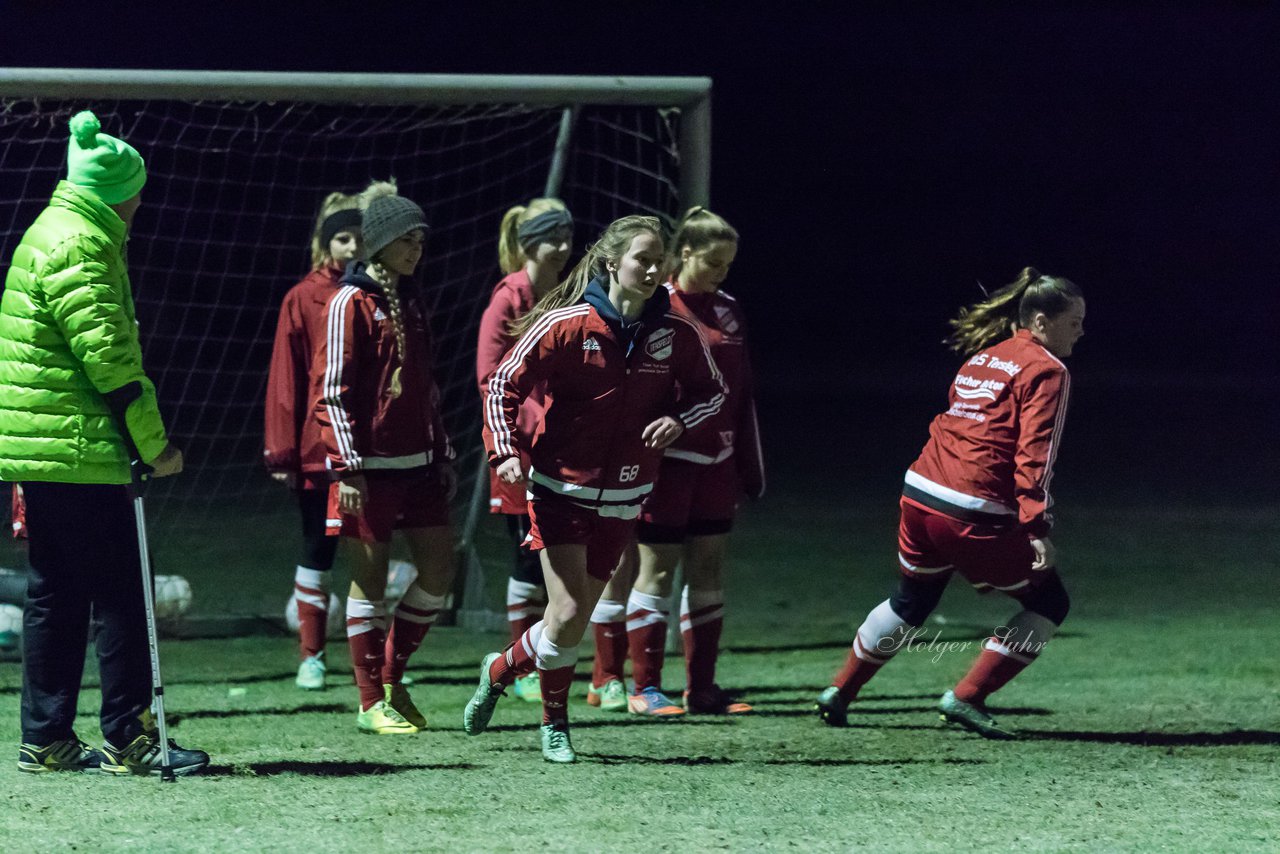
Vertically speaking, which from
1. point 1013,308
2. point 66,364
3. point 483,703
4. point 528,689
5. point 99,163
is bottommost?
point 528,689

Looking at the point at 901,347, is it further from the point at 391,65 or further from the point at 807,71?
the point at 391,65

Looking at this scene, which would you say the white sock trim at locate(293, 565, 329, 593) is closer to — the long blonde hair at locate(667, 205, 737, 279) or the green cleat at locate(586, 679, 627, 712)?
the green cleat at locate(586, 679, 627, 712)

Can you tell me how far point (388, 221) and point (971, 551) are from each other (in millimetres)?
2031

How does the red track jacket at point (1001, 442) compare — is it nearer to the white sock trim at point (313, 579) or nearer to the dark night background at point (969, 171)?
the white sock trim at point (313, 579)

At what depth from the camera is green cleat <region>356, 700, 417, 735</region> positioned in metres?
5.20

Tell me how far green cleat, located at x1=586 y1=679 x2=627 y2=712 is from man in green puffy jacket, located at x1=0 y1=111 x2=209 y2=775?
161 centimetres

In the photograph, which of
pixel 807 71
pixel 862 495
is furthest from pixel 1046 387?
pixel 807 71

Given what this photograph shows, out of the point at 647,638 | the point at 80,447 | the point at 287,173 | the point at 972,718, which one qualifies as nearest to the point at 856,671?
the point at 972,718

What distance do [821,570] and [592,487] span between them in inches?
171

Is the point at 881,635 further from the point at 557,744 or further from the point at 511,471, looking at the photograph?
the point at 511,471

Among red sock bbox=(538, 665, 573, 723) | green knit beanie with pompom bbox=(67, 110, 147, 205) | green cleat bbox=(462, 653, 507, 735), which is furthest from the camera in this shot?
green cleat bbox=(462, 653, 507, 735)

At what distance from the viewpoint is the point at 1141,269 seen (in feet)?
76.7

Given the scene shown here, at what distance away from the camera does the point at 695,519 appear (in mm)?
5629

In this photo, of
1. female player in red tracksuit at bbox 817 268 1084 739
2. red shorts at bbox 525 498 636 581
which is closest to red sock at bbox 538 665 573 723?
red shorts at bbox 525 498 636 581
